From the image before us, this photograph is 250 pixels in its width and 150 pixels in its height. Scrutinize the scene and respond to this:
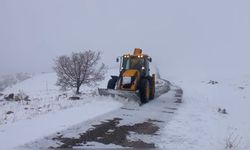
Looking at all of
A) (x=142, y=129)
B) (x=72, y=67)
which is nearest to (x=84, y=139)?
(x=142, y=129)

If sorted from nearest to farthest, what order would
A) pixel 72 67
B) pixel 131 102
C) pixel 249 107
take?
pixel 131 102, pixel 249 107, pixel 72 67

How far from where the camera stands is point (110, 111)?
54.4 feet

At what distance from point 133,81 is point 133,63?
1.58 meters

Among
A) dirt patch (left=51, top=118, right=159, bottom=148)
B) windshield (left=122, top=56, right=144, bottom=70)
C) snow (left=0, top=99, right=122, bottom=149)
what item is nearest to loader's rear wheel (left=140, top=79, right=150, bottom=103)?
windshield (left=122, top=56, right=144, bottom=70)

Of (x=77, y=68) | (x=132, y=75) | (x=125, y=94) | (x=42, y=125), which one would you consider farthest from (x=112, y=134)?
(x=77, y=68)

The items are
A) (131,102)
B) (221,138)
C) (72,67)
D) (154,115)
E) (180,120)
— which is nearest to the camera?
(221,138)

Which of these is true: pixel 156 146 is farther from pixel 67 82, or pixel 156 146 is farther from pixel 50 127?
pixel 67 82

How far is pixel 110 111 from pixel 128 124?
2.88 m

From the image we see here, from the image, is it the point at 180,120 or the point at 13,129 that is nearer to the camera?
the point at 13,129

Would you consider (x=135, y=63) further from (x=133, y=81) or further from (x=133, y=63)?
(x=133, y=81)

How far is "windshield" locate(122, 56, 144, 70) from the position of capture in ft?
74.6

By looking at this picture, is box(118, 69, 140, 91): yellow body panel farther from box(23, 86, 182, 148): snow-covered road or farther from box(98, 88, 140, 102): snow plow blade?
box(23, 86, 182, 148): snow-covered road

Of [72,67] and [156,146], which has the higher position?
[72,67]

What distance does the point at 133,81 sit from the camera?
851 inches
